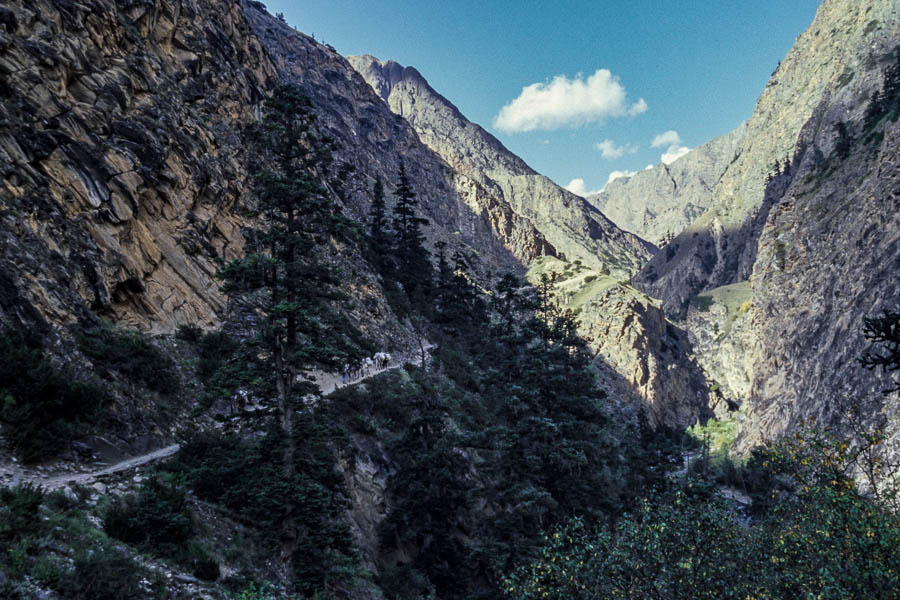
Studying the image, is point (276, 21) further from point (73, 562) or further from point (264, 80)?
point (73, 562)

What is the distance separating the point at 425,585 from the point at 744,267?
165441mm

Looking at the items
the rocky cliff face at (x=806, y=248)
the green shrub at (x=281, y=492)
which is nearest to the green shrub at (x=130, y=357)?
the green shrub at (x=281, y=492)

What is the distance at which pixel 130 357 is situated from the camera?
17750mm

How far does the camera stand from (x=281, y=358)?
14.6m

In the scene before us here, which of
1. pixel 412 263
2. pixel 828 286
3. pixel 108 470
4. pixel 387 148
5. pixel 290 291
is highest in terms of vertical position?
pixel 387 148

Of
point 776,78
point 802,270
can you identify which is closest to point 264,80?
point 802,270

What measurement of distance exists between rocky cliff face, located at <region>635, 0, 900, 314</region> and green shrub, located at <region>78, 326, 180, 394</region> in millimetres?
165038

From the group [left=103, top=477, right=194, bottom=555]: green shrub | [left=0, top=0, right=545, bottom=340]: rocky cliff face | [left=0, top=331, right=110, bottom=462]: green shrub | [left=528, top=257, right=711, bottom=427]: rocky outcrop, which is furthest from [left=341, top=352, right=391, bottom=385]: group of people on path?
[left=528, top=257, right=711, bottom=427]: rocky outcrop

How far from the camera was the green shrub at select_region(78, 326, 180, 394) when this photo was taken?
16578mm

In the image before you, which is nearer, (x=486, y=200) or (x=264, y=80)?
(x=264, y=80)

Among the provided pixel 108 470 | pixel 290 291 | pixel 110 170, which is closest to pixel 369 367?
pixel 290 291

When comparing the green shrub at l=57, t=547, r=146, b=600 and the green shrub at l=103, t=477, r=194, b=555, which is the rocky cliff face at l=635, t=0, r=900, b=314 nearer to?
the green shrub at l=103, t=477, r=194, b=555

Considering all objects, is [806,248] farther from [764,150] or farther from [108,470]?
[764,150]

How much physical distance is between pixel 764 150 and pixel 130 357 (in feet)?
719
